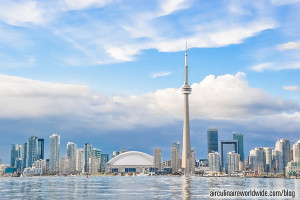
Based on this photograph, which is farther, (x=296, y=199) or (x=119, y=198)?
(x=119, y=198)

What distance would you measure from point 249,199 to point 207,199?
713cm

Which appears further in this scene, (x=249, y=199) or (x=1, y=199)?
(x=1, y=199)

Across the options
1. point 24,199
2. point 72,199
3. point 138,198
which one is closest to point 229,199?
point 138,198

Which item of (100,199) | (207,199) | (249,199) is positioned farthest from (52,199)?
(249,199)

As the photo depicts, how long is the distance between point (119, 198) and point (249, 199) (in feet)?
75.2

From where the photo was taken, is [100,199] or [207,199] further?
[100,199]

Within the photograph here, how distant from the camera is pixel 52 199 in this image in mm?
74312

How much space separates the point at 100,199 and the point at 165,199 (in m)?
11.9

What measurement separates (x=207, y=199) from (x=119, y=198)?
16.6 metres

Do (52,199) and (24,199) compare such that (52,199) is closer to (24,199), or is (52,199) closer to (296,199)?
(24,199)

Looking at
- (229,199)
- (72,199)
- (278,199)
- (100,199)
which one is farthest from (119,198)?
(278,199)

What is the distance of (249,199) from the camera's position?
69875 mm

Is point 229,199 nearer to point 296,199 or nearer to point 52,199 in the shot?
point 296,199

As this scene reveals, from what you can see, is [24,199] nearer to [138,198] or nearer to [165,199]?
[138,198]
